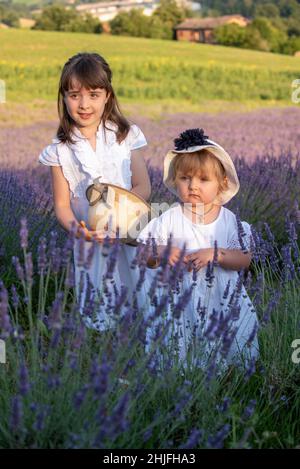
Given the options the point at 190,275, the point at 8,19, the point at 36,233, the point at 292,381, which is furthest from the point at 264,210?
the point at 8,19

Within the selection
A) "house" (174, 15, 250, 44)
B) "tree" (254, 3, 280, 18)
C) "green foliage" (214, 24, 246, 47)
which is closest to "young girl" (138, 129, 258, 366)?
"green foliage" (214, 24, 246, 47)

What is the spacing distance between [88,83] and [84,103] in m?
0.09

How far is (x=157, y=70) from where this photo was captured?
30156 millimetres

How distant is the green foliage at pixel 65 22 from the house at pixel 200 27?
775 cm

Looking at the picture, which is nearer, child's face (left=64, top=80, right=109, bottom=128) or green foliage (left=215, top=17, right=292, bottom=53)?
child's face (left=64, top=80, right=109, bottom=128)

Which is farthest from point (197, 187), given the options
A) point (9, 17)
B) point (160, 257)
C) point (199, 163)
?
point (9, 17)

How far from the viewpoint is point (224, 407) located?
2254mm

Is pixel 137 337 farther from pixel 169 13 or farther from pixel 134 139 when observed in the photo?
pixel 169 13

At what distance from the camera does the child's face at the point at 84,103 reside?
129 inches

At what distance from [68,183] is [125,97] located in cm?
2061

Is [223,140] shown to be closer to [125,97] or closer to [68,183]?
[68,183]

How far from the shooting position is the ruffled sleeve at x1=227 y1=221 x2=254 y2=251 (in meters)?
2.82

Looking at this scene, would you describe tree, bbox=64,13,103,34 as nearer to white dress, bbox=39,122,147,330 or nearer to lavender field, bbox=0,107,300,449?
lavender field, bbox=0,107,300,449

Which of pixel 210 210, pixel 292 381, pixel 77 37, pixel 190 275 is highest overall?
pixel 77 37
